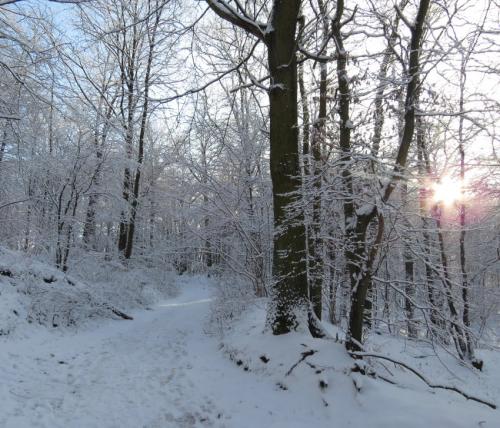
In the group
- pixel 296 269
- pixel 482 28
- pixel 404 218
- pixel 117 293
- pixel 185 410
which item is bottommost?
pixel 185 410

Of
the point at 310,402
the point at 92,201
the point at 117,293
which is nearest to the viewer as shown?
the point at 310,402

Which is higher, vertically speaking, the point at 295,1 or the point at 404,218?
the point at 295,1

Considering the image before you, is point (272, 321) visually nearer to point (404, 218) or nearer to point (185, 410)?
point (185, 410)

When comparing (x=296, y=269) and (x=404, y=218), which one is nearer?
(x=404, y=218)

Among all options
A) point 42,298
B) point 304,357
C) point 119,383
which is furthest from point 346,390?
point 42,298

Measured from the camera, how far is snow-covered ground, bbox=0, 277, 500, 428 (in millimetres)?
3939

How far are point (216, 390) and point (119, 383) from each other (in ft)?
4.67

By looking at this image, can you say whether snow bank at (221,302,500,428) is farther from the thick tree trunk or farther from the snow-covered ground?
the thick tree trunk

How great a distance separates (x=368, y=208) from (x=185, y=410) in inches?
131

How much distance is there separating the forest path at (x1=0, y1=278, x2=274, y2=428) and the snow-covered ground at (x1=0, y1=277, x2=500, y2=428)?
13 millimetres

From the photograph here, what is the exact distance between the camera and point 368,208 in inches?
184

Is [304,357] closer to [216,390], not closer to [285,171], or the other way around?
[216,390]

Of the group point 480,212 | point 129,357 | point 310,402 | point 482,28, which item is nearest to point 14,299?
point 129,357

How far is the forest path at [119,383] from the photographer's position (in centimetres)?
432
